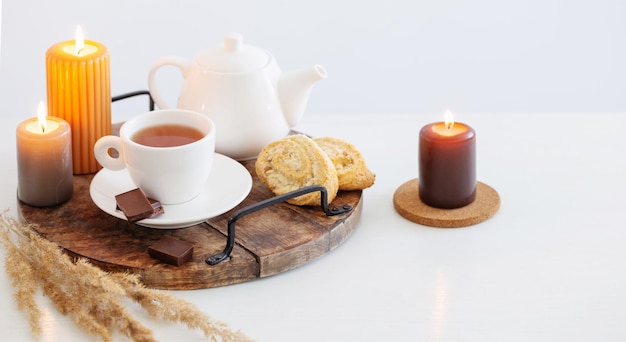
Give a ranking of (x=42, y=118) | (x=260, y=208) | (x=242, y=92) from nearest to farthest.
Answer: (x=260, y=208)
(x=42, y=118)
(x=242, y=92)

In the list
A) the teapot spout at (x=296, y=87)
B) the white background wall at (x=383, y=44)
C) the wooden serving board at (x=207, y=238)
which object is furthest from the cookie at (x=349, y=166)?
the white background wall at (x=383, y=44)

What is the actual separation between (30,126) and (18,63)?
1432 millimetres

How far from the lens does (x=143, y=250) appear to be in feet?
4.12

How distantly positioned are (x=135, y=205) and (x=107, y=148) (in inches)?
5.2

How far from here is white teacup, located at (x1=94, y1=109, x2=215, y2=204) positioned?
50.7 inches

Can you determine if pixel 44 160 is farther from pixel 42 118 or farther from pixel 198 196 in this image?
pixel 198 196

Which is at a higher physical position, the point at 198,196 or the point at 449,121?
the point at 449,121

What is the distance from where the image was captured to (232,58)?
4.92 ft

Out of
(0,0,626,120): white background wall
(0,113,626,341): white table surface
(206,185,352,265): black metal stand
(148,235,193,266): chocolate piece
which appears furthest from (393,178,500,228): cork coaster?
(0,0,626,120): white background wall

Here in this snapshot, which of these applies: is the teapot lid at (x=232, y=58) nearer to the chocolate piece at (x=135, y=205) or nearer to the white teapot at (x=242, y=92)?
the white teapot at (x=242, y=92)

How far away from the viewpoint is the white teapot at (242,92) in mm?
1490

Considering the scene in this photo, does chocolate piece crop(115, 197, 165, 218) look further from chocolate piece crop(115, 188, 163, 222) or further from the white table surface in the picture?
the white table surface

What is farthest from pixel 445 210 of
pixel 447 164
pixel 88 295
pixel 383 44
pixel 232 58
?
pixel 383 44

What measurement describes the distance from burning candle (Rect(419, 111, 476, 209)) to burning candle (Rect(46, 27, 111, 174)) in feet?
1.71
